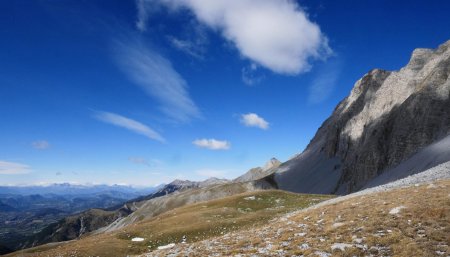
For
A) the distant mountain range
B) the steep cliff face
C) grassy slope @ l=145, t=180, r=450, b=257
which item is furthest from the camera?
the steep cliff face

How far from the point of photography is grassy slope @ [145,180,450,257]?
19.0 m

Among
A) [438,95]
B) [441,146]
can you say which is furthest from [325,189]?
[441,146]

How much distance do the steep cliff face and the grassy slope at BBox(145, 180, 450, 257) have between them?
89.0 meters

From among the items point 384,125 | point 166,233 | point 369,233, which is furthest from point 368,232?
point 384,125

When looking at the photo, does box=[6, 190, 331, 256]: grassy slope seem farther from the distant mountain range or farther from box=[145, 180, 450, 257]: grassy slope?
the distant mountain range

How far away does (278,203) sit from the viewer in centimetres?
6838

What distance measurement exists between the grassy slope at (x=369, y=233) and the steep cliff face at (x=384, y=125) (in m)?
89.0

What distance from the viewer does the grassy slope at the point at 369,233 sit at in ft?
62.3

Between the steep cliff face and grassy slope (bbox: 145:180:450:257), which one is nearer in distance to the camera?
grassy slope (bbox: 145:180:450:257)

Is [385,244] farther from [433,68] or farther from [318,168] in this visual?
[318,168]

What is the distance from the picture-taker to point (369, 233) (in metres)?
21.5

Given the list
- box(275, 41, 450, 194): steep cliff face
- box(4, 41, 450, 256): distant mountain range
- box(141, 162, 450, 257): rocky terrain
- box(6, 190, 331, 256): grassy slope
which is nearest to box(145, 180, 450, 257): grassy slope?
box(141, 162, 450, 257): rocky terrain

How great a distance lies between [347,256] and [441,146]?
84.5 meters

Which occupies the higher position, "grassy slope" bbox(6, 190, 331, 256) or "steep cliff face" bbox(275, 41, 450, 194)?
"steep cliff face" bbox(275, 41, 450, 194)
